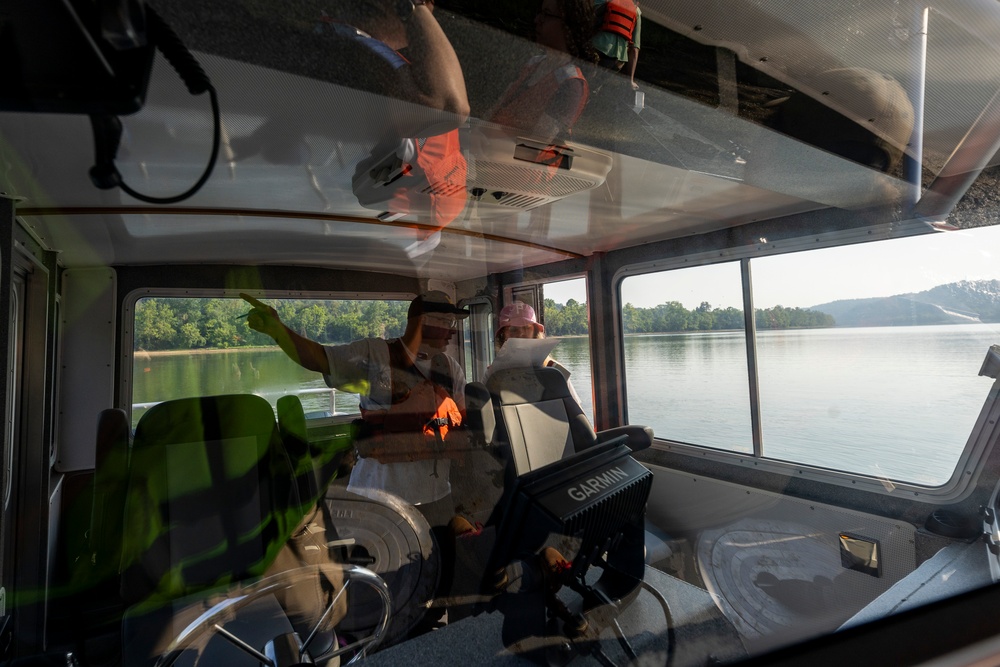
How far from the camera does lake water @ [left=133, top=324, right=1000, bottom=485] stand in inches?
A: 63.6

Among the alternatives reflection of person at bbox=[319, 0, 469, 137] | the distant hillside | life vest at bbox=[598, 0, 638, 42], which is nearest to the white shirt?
reflection of person at bbox=[319, 0, 469, 137]

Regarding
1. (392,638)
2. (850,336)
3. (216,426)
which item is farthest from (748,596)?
(216,426)

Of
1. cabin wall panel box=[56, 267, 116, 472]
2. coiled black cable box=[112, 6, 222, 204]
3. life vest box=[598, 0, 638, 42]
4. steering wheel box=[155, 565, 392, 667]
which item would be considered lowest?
steering wheel box=[155, 565, 392, 667]

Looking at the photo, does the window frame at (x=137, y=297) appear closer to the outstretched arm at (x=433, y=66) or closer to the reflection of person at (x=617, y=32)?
the outstretched arm at (x=433, y=66)

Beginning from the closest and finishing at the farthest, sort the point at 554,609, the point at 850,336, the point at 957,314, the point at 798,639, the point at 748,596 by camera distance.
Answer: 1. the point at 798,639
2. the point at 554,609
3. the point at 748,596
4. the point at 957,314
5. the point at 850,336

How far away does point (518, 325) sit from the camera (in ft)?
3.94

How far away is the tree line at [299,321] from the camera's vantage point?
0.75m

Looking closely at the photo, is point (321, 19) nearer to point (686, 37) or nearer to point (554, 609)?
point (686, 37)

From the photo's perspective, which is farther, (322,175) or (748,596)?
(748,596)

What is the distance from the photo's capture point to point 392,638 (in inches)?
38.7

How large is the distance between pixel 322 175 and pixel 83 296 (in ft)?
1.69

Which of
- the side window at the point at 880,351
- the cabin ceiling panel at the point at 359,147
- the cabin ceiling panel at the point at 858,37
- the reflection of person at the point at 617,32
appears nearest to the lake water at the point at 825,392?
the side window at the point at 880,351

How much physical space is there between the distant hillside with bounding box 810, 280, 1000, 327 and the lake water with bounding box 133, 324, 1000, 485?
0.04 metres

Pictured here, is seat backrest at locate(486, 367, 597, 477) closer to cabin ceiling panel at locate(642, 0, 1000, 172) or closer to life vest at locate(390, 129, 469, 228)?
life vest at locate(390, 129, 469, 228)
